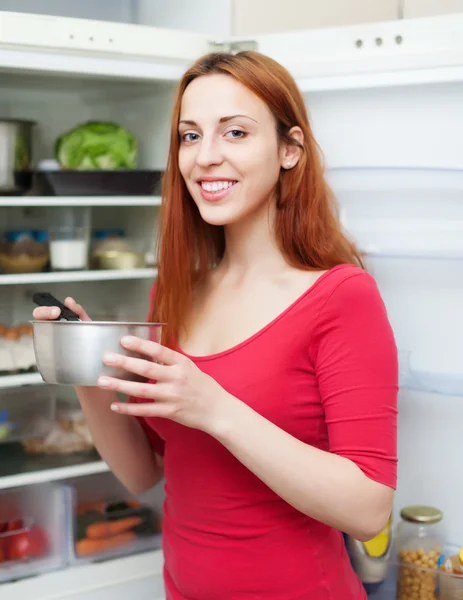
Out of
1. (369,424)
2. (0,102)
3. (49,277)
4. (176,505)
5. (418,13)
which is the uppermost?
(418,13)

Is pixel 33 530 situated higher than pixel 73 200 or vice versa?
pixel 73 200

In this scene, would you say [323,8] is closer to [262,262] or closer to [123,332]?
[262,262]

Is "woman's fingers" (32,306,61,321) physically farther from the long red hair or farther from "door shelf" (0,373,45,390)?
"door shelf" (0,373,45,390)

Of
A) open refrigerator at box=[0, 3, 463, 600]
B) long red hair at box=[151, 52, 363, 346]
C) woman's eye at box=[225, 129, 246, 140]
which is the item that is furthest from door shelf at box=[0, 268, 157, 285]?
woman's eye at box=[225, 129, 246, 140]

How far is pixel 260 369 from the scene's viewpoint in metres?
1.16

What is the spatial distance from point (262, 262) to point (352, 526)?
414mm

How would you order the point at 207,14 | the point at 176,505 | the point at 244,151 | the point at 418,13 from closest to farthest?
the point at 244,151
the point at 176,505
the point at 418,13
the point at 207,14

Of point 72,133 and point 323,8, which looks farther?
point 72,133

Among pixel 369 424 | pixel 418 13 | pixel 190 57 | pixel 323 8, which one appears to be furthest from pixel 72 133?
pixel 369 424

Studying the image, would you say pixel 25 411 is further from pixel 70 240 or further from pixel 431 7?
pixel 431 7

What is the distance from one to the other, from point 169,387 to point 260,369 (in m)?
0.21

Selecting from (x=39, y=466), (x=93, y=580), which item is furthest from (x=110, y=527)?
(x=39, y=466)

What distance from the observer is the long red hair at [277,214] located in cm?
121

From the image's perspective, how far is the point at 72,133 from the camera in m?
1.89
